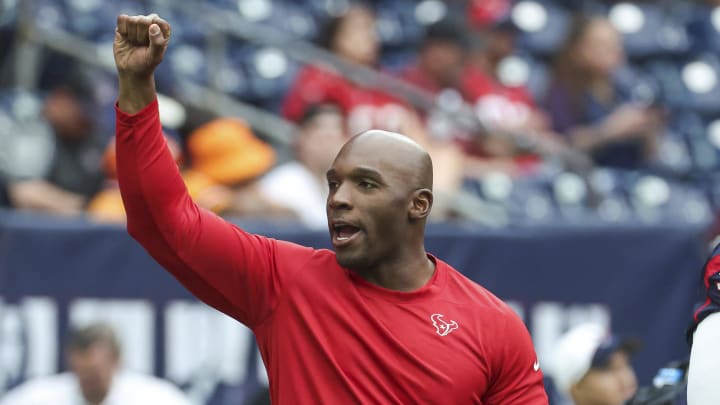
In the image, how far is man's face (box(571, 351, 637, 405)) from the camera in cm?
530

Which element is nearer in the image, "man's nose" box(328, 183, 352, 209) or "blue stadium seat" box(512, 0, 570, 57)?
"man's nose" box(328, 183, 352, 209)

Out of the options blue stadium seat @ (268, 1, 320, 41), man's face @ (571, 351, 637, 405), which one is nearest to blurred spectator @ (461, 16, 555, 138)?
blue stadium seat @ (268, 1, 320, 41)

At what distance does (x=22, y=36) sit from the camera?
8258mm

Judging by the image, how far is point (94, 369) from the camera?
20.2 ft

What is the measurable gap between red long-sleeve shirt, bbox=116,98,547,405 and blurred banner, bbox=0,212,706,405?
275cm

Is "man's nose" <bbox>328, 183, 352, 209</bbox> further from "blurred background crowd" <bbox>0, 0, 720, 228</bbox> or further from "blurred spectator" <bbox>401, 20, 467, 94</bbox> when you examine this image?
"blurred spectator" <bbox>401, 20, 467, 94</bbox>

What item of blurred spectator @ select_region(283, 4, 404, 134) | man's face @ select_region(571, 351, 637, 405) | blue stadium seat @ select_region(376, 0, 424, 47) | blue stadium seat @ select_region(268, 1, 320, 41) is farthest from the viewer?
blue stadium seat @ select_region(376, 0, 424, 47)

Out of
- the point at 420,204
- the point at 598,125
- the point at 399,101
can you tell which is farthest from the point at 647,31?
the point at 420,204

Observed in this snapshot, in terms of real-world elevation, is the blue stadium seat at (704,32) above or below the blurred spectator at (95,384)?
above

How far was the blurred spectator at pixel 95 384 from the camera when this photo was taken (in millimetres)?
6156

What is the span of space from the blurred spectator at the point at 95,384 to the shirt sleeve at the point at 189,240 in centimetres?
264

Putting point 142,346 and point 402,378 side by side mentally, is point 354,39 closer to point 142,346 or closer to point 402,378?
point 142,346

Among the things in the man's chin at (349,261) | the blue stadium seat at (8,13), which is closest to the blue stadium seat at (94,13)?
the blue stadium seat at (8,13)

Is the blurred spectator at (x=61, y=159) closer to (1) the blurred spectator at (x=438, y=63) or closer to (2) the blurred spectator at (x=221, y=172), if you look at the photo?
(2) the blurred spectator at (x=221, y=172)
